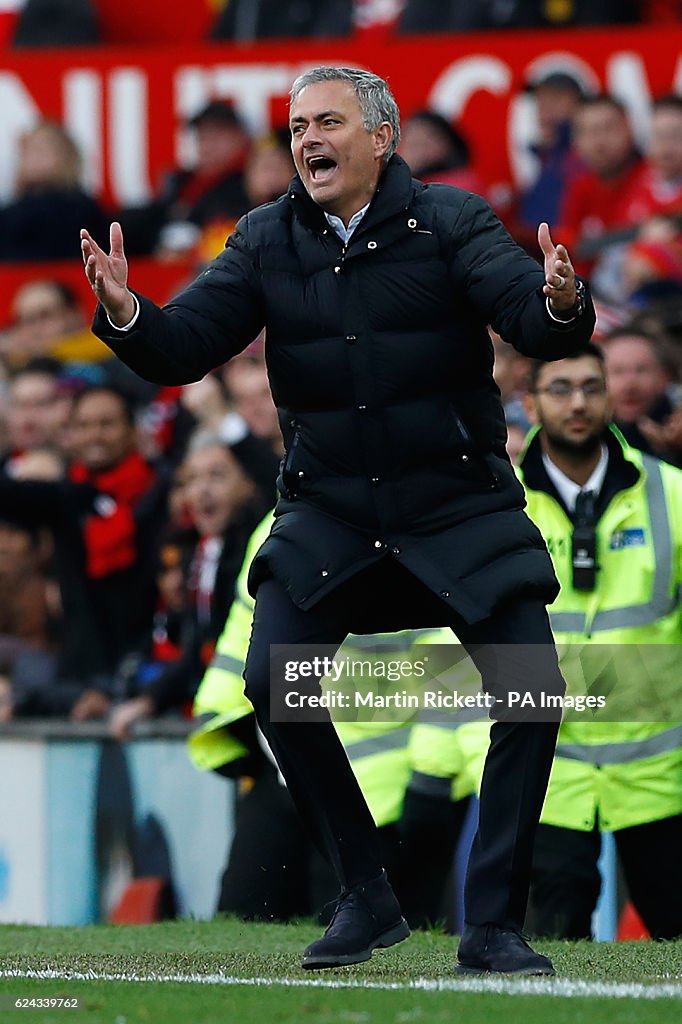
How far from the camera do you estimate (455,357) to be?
5734mm

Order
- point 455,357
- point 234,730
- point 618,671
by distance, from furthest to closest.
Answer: point 234,730
point 618,671
point 455,357

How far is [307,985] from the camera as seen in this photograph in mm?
5523

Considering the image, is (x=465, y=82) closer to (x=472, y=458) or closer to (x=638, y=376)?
(x=638, y=376)

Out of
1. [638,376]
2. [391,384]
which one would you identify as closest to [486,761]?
[391,384]

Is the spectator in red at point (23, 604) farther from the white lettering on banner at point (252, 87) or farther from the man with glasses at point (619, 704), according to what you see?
the white lettering on banner at point (252, 87)

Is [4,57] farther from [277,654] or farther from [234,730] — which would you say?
[277,654]

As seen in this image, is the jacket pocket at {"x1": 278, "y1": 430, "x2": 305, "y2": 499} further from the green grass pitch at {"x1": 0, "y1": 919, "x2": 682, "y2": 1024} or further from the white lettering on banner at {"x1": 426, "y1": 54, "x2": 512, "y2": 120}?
the white lettering on banner at {"x1": 426, "y1": 54, "x2": 512, "y2": 120}

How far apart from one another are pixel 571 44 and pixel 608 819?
7796mm

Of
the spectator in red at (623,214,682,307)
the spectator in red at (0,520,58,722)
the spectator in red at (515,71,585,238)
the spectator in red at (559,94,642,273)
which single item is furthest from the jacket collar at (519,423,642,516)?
the spectator in red at (515,71,585,238)

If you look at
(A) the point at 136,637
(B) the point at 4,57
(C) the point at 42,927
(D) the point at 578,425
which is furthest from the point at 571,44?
(C) the point at 42,927

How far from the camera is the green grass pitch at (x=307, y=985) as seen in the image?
16.5 ft

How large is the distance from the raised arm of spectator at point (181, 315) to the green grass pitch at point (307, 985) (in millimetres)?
1475

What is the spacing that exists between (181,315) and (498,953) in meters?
1.72

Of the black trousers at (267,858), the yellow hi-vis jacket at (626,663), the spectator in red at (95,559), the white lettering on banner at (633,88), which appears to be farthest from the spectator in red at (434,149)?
the yellow hi-vis jacket at (626,663)
